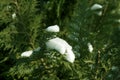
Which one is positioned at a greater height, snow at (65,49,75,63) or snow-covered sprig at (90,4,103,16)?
snow-covered sprig at (90,4,103,16)

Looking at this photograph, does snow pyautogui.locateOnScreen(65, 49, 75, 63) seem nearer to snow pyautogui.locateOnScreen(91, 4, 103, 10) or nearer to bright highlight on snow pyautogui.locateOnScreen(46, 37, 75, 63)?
bright highlight on snow pyautogui.locateOnScreen(46, 37, 75, 63)

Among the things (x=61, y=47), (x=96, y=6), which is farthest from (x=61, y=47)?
(x=96, y=6)

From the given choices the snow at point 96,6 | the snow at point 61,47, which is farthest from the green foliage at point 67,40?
the snow at point 96,6

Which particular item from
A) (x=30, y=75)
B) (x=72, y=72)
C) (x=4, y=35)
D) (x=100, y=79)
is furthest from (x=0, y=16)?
(x=100, y=79)

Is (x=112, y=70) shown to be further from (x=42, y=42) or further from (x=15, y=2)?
(x=15, y=2)

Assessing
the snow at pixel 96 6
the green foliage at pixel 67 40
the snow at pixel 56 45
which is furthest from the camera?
the snow at pixel 96 6

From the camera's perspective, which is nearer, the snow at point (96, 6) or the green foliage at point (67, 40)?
the green foliage at point (67, 40)

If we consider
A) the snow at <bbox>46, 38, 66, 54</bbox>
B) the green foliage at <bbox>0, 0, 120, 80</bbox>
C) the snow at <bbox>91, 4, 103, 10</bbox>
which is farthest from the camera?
the snow at <bbox>91, 4, 103, 10</bbox>

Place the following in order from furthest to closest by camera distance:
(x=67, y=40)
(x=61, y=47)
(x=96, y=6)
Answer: (x=96, y=6), (x=67, y=40), (x=61, y=47)

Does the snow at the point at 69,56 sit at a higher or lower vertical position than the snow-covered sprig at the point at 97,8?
lower

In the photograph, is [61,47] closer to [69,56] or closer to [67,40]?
[69,56]

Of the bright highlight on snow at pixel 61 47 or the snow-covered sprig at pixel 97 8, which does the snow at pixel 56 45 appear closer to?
the bright highlight on snow at pixel 61 47

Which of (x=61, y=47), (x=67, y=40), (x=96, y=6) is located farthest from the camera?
(x=96, y=6)

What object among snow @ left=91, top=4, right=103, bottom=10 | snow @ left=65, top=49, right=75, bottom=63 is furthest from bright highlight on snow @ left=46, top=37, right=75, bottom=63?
snow @ left=91, top=4, right=103, bottom=10
